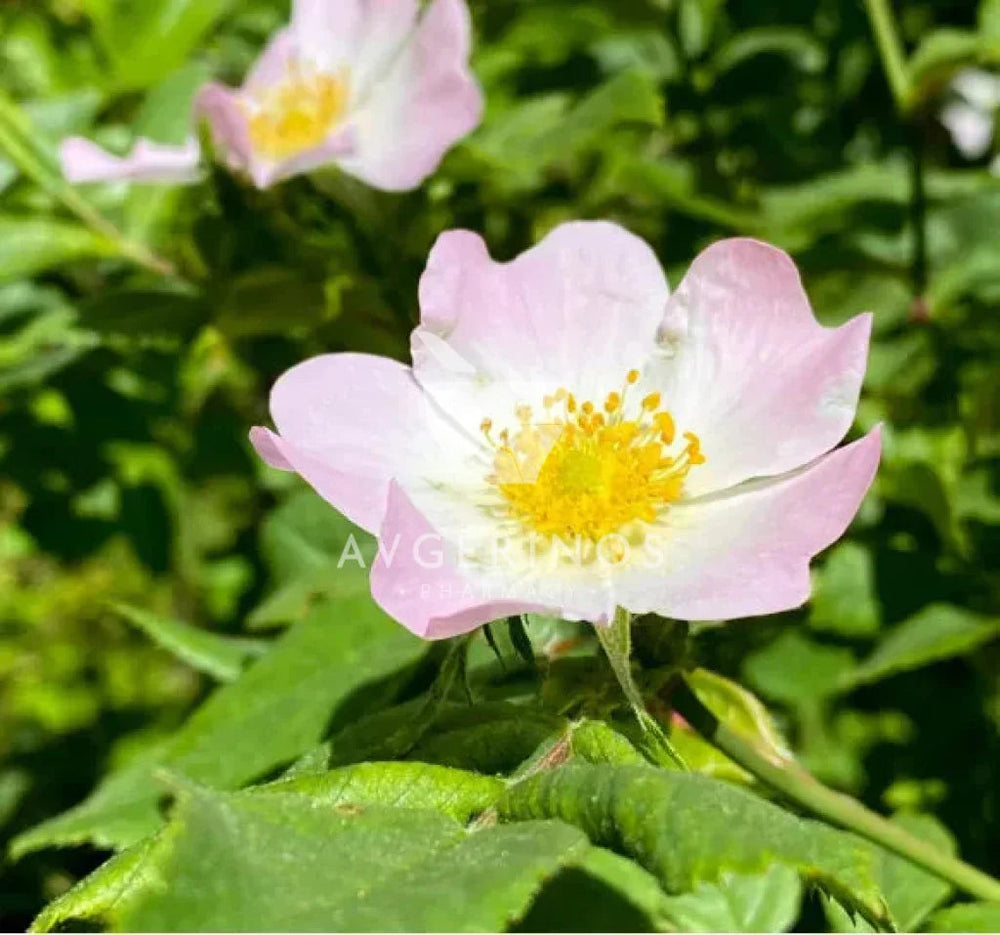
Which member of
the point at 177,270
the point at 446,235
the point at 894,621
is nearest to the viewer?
the point at 446,235

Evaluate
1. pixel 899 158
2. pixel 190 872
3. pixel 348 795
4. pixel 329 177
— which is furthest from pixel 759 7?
pixel 190 872

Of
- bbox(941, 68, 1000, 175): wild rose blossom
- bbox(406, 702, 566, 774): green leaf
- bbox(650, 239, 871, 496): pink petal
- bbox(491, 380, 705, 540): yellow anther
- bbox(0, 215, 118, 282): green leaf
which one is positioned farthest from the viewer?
bbox(941, 68, 1000, 175): wild rose blossom

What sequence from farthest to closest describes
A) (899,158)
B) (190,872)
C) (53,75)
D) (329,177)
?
(899,158)
(53,75)
(329,177)
(190,872)

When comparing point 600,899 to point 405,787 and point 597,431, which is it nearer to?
point 405,787

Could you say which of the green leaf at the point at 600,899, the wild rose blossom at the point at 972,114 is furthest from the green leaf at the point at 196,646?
the wild rose blossom at the point at 972,114

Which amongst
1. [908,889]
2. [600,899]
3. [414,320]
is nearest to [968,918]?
[908,889]

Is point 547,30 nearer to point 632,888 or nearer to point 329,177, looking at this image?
point 329,177

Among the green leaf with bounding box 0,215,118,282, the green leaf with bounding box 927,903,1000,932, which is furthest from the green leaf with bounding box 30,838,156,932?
the green leaf with bounding box 0,215,118,282

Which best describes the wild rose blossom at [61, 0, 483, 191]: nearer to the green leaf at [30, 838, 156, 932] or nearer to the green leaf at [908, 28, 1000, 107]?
the green leaf at [908, 28, 1000, 107]
